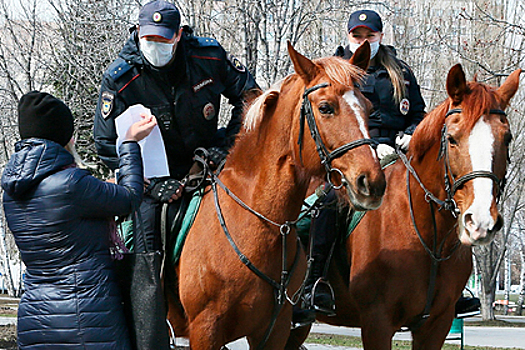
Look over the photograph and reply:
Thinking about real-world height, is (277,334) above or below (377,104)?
below

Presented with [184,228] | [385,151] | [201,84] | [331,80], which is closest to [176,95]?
[201,84]

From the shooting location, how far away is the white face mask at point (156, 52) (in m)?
5.18

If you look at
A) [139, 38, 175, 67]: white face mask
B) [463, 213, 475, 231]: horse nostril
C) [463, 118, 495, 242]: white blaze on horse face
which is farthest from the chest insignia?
[463, 213, 475, 231]: horse nostril

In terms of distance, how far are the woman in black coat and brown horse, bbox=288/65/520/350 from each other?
8.25 feet

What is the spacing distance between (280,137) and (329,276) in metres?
2.02

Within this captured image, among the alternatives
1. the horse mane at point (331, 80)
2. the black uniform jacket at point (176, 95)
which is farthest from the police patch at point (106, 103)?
the horse mane at point (331, 80)

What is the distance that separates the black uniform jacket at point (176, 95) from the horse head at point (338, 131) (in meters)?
1.07

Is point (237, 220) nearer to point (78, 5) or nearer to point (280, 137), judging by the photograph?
point (280, 137)

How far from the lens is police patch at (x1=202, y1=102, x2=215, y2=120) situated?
5.57 metres

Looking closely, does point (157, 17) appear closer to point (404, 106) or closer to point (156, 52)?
point (156, 52)

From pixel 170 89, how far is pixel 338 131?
170 cm

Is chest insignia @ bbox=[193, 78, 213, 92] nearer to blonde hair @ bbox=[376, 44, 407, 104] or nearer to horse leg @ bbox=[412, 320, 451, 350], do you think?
blonde hair @ bbox=[376, 44, 407, 104]

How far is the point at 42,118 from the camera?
3877 millimetres

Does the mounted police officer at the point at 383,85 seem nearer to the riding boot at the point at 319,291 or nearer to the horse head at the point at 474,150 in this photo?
the horse head at the point at 474,150
